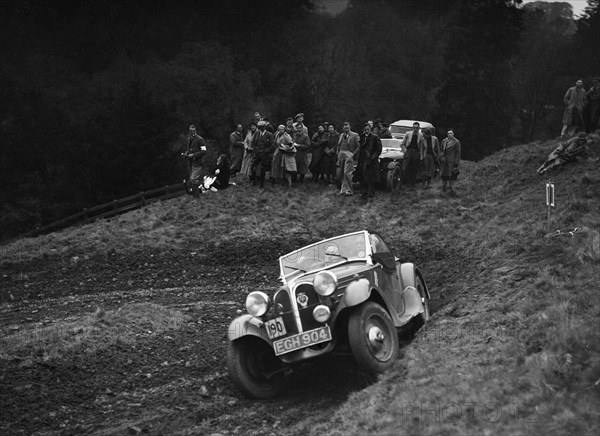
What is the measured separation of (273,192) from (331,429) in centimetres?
Result: 1427

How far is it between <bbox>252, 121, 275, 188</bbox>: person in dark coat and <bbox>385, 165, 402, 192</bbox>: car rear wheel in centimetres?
346

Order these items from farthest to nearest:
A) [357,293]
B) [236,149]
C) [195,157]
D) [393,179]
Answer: [236,149] < [195,157] < [393,179] < [357,293]

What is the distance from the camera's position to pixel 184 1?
49500 mm

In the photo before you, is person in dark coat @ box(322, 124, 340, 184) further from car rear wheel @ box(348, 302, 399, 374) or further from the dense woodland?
car rear wheel @ box(348, 302, 399, 374)

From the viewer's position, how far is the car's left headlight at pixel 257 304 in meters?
10.5

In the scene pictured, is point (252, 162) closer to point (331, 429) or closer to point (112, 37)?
→ point (331, 429)

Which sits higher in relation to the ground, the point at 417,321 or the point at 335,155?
the point at 335,155

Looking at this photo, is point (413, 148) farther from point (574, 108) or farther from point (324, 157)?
point (574, 108)

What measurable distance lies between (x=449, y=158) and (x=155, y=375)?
516 inches

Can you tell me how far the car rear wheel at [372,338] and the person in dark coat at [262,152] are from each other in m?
12.8

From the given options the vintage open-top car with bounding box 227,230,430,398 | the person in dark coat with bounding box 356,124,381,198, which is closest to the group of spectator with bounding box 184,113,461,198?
the person in dark coat with bounding box 356,124,381,198

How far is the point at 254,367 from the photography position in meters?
10.4

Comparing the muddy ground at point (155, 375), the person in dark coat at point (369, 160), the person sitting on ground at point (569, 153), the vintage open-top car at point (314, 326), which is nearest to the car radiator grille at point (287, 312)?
the vintage open-top car at point (314, 326)

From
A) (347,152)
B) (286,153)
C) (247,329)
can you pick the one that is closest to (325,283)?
(247,329)
